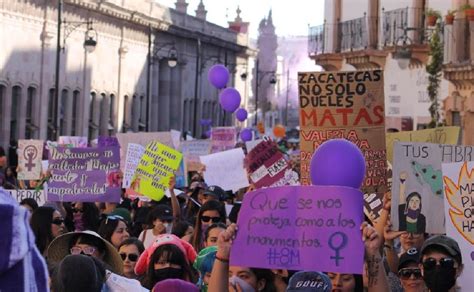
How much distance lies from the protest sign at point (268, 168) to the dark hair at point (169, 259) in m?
6.87

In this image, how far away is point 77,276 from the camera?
645cm

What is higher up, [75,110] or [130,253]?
[75,110]

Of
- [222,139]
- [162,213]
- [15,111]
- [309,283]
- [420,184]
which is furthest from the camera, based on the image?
[15,111]

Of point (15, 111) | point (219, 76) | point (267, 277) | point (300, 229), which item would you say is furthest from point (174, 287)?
point (15, 111)

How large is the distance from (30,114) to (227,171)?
33.6 meters

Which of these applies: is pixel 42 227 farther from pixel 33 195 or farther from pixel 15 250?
pixel 15 250

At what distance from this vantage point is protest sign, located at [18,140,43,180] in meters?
22.5

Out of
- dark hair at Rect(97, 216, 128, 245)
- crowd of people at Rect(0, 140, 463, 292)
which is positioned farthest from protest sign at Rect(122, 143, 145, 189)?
dark hair at Rect(97, 216, 128, 245)

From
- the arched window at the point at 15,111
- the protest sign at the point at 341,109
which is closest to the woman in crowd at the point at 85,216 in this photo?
the protest sign at the point at 341,109

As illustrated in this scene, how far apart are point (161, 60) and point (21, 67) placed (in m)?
22.5

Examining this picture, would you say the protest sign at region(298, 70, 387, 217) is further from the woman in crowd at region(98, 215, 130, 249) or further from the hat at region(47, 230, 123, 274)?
the hat at region(47, 230, 123, 274)

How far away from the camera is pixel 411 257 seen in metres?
8.83

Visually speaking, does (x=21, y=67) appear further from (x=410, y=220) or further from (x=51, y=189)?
(x=410, y=220)

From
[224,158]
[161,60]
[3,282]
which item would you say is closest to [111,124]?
[161,60]
